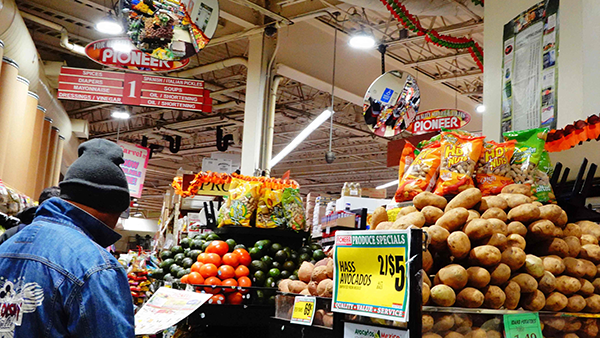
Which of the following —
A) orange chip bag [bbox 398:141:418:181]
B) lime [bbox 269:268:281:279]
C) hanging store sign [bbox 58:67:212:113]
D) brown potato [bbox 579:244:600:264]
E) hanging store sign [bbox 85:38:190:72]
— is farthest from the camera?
hanging store sign [bbox 58:67:212:113]

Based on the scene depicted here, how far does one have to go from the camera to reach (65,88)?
787 cm

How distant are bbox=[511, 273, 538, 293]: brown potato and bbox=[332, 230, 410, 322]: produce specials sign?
1.68ft

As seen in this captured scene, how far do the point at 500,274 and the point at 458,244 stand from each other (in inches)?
6.7

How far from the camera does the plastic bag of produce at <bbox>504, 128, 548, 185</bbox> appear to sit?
2.32m

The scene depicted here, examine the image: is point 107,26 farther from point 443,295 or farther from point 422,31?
point 443,295

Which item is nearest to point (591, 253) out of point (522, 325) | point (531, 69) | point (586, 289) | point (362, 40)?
point (586, 289)

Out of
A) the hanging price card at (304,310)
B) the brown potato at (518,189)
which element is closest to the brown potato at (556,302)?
the brown potato at (518,189)

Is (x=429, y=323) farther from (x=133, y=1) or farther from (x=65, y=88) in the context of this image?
(x=65, y=88)

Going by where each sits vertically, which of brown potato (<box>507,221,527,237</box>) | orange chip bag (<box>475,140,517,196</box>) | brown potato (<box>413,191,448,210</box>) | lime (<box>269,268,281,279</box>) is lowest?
lime (<box>269,268,281,279</box>)

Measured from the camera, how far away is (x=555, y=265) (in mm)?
1923

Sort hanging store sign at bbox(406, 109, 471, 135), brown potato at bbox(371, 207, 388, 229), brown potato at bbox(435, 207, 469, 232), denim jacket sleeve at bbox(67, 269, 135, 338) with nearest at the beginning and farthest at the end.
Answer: denim jacket sleeve at bbox(67, 269, 135, 338)
brown potato at bbox(435, 207, 469, 232)
brown potato at bbox(371, 207, 388, 229)
hanging store sign at bbox(406, 109, 471, 135)

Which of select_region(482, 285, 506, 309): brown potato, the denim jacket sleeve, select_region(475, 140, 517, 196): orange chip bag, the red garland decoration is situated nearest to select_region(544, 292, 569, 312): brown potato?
select_region(482, 285, 506, 309): brown potato

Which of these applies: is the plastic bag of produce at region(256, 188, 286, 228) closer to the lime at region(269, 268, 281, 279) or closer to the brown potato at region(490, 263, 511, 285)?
the lime at region(269, 268, 281, 279)

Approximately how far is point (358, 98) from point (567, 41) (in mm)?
7754
